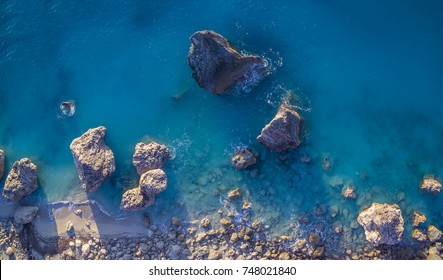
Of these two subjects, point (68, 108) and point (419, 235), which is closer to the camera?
point (419, 235)

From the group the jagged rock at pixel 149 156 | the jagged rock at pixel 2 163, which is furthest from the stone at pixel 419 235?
the jagged rock at pixel 2 163

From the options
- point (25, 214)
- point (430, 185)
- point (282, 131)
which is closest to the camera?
point (282, 131)

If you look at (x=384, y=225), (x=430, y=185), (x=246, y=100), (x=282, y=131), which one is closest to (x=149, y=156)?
(x=246, y=100)

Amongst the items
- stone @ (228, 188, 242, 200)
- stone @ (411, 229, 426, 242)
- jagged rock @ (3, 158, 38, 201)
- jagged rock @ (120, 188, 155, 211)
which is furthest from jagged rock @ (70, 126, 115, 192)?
stone @ (411, 229, 426, 242)

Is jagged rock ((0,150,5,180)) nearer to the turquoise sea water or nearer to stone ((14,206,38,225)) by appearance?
the turquoise sea water

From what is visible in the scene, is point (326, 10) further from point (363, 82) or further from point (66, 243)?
point (66, 243)

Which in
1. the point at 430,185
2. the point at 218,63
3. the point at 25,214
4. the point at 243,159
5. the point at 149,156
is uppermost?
the point at 218,63

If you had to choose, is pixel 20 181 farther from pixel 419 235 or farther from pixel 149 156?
pixel 419 235

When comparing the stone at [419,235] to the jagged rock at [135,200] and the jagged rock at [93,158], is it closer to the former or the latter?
the jagged rock at [135,200]
